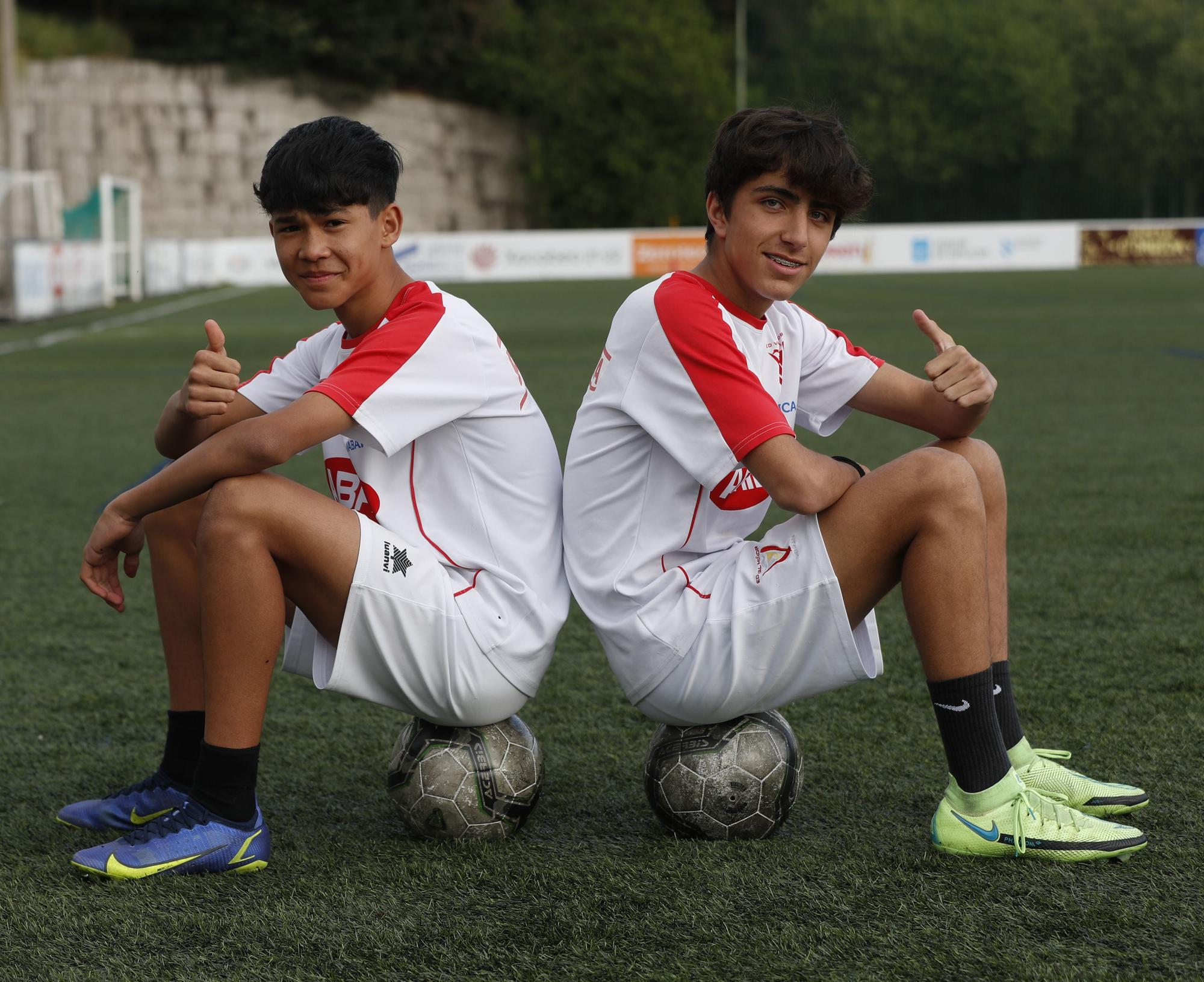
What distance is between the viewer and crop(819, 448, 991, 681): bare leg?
263 cm

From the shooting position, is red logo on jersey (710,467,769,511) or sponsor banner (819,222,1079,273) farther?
sponsor banner (819,222,1079,273)

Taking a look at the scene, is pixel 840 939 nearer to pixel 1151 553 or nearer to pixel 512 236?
pixel 1151 553

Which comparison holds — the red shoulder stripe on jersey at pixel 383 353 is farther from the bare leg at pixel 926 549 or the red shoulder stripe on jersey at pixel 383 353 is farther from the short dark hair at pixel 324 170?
the bare leg at pixel 926 549

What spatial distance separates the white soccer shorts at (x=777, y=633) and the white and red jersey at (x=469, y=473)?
31cm

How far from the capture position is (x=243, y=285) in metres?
32.2

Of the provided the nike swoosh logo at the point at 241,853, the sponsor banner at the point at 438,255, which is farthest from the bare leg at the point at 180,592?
the sponsor banner at the point at 438,255

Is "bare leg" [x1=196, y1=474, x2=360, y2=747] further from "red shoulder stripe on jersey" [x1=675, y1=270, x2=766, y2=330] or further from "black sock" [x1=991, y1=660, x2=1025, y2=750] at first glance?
"black sock" [x1=991, y1=660, x2=1025, y2=750]

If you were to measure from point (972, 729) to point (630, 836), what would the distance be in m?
0.71

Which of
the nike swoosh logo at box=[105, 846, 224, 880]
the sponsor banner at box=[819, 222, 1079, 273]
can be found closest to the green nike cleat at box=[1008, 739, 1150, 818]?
the nike swoosh logo at box=[105, 846, 224, 880]

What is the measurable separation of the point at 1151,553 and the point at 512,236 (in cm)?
2851

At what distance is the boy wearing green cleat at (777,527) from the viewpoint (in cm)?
267

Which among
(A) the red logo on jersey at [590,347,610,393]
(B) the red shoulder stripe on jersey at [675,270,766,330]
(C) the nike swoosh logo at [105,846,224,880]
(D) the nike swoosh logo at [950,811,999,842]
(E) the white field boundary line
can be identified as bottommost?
(E) the white field boundary line

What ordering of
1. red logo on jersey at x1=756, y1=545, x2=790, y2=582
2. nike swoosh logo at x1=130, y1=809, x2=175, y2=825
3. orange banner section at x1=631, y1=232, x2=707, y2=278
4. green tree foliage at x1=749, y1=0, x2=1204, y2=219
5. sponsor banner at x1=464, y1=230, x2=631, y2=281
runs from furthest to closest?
green tree foliage at x1=749, y1=0, x2=1204, y2=219
sponsor banner at x1=464, y1=230, x2=631, y2=281
orange banner section at x1=631, y1=232, x2=707, y2=278
nike swoosh logo at x1=130, y1=809, x2=175, y2=825
red logo on jersey at x1=756, y1=545, x2=790, y2=582

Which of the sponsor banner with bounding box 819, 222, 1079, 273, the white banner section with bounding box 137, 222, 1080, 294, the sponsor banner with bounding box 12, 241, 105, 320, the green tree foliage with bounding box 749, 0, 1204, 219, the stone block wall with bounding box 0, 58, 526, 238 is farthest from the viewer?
the green tree foliage with bounding box 749, 0, 1204, 219
